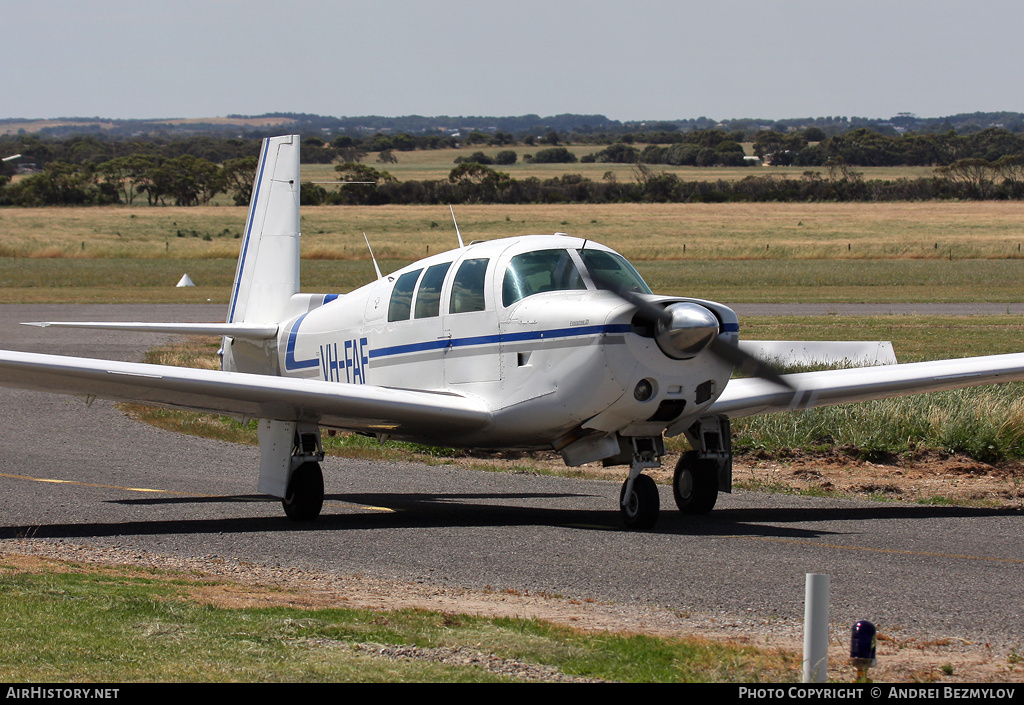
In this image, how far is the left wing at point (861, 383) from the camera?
480 inches

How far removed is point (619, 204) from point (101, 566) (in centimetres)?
11633

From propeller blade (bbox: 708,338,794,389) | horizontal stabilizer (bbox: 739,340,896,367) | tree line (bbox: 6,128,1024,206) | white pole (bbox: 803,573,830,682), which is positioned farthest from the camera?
tree line (bbox: 6,128,1024,206)

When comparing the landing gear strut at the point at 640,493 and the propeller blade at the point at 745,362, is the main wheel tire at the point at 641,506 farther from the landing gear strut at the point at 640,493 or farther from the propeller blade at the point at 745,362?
the propeller blade at the point at 745,362

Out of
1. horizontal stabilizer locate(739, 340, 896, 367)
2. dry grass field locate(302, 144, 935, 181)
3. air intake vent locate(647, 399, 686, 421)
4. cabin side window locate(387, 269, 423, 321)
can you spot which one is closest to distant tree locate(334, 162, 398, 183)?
dry grass field locate(302, 144, 935, 181)

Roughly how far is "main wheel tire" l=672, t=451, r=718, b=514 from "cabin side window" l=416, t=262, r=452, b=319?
2990 mm

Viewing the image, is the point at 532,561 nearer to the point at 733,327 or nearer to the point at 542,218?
the point at 733,327

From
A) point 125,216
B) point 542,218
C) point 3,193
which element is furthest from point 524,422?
point 3,193

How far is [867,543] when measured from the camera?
34.5ft

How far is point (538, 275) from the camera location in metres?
11.1

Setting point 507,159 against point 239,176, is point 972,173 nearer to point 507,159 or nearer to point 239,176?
point 239,176

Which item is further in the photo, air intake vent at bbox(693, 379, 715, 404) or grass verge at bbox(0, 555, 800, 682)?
air intake vent at bbox(693, 379, 715, 404)

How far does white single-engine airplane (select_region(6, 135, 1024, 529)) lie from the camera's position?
33.9 ft

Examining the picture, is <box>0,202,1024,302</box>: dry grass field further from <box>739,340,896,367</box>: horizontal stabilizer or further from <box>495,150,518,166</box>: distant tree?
<box>495,150,518,166</box>: distant tree

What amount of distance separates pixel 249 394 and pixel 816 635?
21.9ft
